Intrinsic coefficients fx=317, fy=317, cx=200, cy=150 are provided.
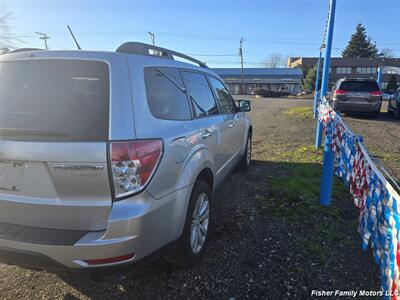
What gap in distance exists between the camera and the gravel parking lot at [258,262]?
2691mm

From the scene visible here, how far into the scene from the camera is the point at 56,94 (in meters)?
2.20

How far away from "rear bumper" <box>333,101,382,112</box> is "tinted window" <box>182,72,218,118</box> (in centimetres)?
1111

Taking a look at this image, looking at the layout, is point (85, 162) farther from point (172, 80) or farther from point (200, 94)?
point (200, 94)

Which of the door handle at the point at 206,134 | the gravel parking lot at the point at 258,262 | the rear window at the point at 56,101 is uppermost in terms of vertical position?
the rear window at the point at 56,101

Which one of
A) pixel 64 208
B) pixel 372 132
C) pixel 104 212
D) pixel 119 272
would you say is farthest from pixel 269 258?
pixel 372 132

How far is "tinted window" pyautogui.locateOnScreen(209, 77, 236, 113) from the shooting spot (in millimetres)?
4301

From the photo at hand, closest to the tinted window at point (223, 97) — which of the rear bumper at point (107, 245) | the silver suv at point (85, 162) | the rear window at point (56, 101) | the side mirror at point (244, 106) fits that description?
the side mirror at point (244, 106)

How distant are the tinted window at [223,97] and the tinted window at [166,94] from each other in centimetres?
128

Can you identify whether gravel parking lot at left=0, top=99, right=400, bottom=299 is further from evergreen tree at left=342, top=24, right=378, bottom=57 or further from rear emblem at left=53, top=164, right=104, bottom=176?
evergreen tree at left=342, top=24, right=378, bottom=57

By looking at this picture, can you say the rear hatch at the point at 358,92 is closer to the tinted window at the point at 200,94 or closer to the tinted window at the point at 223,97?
the tinted window at the point at 223,97

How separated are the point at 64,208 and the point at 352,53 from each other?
8736 cm

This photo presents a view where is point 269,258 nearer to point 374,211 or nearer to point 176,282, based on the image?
point 176,282

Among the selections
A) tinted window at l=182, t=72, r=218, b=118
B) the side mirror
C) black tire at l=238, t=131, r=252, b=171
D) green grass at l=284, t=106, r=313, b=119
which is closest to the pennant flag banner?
tinted window at l=182, t=72, r=218, b=118

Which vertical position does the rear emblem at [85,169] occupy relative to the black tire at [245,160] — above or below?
above
